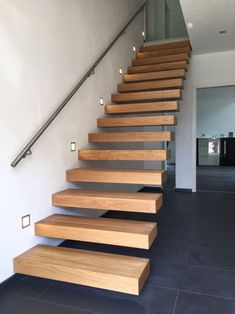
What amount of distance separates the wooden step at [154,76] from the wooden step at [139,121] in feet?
3.91

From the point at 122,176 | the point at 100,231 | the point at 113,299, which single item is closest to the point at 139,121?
the point at 122,176

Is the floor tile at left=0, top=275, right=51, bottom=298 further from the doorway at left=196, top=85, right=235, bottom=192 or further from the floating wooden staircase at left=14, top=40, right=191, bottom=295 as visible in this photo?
the doorway at left=196, top=85, right=235, bottom=192

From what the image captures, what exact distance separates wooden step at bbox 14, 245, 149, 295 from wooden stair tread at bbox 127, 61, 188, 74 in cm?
332

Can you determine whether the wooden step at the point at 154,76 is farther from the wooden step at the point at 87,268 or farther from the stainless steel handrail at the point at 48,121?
the wooden step at the point at 87,268

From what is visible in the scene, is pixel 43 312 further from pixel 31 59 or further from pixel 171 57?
pixel 171 57

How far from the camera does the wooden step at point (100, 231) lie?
6.63ft

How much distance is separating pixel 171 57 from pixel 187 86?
2.92 feet

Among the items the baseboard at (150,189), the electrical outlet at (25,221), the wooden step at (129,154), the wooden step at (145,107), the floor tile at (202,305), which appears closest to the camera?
the floor tile at (202,305)

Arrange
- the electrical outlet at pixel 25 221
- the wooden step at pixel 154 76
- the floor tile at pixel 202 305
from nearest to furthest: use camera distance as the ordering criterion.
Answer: the floor tile at pixel 202 305, the electrical outlet at pixel 25 221, the wooden step at pixel 154 76

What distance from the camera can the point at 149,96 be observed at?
3740mm

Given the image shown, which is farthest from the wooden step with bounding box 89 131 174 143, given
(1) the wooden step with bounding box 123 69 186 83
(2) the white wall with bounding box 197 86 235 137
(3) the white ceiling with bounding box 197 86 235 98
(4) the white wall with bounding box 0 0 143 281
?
(2) the white wall with bounding box 197 86 235 137

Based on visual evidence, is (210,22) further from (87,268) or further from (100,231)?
(87,268)

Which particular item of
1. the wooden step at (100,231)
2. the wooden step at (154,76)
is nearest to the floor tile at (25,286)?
the wooden step at (100,231)

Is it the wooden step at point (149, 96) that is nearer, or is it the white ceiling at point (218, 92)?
the wooden step at point (149, 96)
